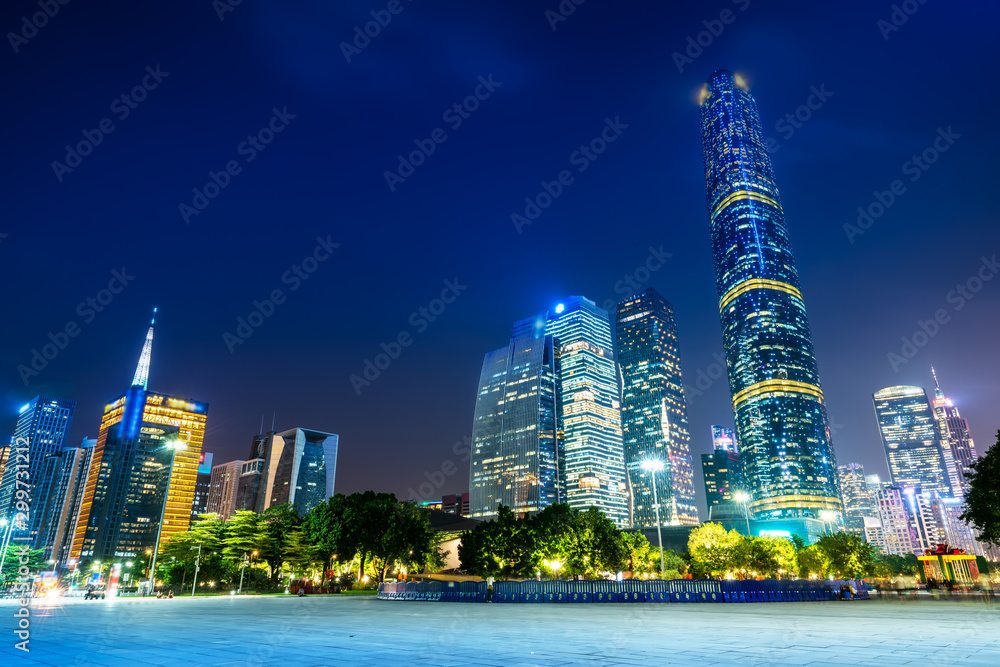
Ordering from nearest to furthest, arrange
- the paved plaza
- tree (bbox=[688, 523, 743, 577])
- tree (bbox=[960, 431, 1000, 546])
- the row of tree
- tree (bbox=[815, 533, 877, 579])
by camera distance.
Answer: the paved plaza, tree (bbox=[960, 431, 1000, 546]), the row of tree, tree (bbox=[688, 523, 743, 577]), tree (bbox=[815, 533, 877, 579])

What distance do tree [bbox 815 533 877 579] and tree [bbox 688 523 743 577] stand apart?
58.9ft

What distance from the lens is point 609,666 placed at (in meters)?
9.84

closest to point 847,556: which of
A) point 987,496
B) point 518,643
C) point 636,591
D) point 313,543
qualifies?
point 987,496

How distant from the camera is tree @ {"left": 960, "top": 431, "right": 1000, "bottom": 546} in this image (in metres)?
48.2

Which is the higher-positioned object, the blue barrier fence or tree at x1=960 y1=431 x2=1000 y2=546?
tree at x1=960 y1=431 x2=1000 y2=546

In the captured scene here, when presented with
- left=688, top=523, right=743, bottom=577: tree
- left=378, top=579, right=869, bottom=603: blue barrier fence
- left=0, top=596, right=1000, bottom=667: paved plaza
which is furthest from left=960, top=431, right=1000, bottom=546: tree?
left=688, top=523, right=743, bottom=577: tree

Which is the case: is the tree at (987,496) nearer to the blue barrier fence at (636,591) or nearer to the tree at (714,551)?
the blue barrier fence at (636,591)

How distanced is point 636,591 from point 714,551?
56215 mm

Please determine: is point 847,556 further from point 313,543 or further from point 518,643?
point 518,643

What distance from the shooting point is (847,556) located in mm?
92688

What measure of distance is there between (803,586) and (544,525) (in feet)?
117

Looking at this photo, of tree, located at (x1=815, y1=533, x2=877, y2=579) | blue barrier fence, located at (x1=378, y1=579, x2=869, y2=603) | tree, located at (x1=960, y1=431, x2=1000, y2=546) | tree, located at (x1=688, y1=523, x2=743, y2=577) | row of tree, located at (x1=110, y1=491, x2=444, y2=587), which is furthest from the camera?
tree, located at (x1=815, y1=533, x2=877, y2=579)

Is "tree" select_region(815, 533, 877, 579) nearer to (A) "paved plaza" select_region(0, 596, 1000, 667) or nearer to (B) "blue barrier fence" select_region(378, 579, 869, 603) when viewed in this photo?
(B) "blue barrier fence" select_region(378, 579, 869, 603)

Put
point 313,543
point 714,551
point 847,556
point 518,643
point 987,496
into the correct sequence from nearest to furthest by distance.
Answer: point 518,643 < point 987,496 < point 313,543 < point 714,551 < point 847,556
